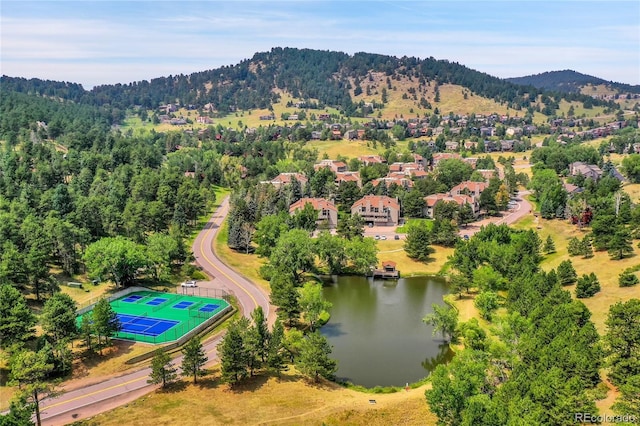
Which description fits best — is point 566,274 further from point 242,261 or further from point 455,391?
point 242,261

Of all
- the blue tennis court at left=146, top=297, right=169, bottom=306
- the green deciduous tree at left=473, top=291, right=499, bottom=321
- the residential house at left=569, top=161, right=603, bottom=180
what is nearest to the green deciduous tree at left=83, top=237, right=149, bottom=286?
the blue tennis court at left=146, top=297, right=169, bottom=306

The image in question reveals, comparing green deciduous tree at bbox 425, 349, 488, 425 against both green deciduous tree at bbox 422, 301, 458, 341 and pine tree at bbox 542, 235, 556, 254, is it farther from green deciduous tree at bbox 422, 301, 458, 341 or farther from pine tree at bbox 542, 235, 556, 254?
pine tree at bbox 542, 235, 556, 254

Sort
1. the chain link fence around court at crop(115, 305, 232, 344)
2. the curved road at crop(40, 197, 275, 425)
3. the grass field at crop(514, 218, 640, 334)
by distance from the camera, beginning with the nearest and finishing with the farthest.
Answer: the curved road at crop(40, 197, 275, 425)
the chain link fence around court at crop(115, 305, 232, 344)
the grass field at crop(514, 218, 640, 334)

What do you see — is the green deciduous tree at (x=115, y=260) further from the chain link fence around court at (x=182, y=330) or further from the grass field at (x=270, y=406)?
the grass field at (x=270, y=406)

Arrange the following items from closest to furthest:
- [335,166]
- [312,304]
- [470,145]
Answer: [312,304]
[335,166]
[470,145]

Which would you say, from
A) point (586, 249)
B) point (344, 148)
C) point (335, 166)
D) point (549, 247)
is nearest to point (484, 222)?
point (549, 247)
